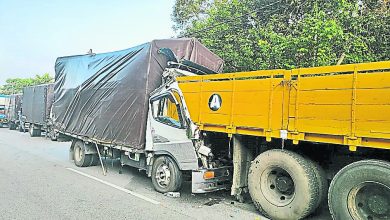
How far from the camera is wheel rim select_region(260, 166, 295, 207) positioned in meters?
5.79

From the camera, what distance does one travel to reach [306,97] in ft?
17.3

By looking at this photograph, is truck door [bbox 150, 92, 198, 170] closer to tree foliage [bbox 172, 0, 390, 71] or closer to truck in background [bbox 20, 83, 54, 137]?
tree foliage [bbox 172, 0, 390, 71]

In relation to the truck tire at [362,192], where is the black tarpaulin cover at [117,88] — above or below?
above

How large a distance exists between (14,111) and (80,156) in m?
21.8

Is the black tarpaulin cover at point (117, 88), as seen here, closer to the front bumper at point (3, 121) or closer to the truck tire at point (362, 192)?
the truck tire at point (362, 192)

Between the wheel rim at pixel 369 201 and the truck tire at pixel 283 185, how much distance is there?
629mm

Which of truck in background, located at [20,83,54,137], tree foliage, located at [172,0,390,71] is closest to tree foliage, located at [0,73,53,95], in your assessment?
truck in background, located at [20,83,54,137]

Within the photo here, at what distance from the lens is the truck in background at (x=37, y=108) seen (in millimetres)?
20859

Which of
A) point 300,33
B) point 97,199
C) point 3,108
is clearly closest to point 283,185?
point 97,199

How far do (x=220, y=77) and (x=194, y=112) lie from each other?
38.0 inches

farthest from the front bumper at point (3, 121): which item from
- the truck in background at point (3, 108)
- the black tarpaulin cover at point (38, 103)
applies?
the black tarpaulin cover at point (38, 103)

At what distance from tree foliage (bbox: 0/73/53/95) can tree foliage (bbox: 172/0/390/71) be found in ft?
158

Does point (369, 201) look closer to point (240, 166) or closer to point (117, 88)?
point (240, 166)

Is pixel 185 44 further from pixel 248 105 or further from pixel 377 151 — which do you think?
pixel 377 151
